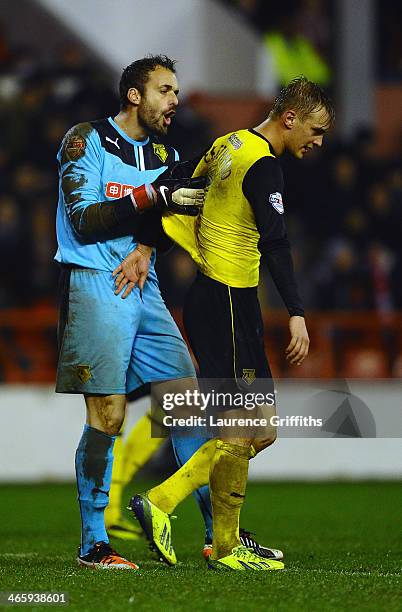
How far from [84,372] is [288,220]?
773 centimetres

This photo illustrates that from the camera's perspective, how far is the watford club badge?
594 centimetres

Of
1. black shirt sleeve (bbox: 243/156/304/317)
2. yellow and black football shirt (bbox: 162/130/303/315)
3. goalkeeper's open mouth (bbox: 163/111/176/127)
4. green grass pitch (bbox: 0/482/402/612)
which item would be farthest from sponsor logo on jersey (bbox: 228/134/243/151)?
green grass pitch (bbox: 0/482/402/612)

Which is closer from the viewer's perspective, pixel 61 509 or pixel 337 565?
pixel 337 565

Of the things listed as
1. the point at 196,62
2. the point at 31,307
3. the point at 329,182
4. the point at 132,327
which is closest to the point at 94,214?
the point at 132,327

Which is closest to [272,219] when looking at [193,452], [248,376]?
[248,376]

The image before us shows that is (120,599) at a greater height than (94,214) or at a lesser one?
lesser

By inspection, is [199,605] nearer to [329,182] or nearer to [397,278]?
[397,278]

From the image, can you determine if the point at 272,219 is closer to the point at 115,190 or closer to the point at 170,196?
the point at 170,196

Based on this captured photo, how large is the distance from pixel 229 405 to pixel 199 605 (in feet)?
3.77

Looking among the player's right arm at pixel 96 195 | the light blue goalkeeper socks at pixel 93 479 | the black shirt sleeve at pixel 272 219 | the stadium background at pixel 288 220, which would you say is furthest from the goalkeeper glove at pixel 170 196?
the stadium background at pixel 288 220

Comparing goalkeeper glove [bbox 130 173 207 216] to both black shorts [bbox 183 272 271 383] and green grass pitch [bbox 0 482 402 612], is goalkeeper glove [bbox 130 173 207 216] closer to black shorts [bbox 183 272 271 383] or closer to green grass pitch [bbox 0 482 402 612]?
black shorts [bbox 183 272 271 383]

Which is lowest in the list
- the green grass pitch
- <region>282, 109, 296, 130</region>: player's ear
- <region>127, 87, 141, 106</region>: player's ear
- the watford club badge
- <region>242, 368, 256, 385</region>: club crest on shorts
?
the green grass pitch

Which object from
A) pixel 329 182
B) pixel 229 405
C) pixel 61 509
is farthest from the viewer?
pixel 329 182

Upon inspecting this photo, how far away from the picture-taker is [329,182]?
1337 centimetres
